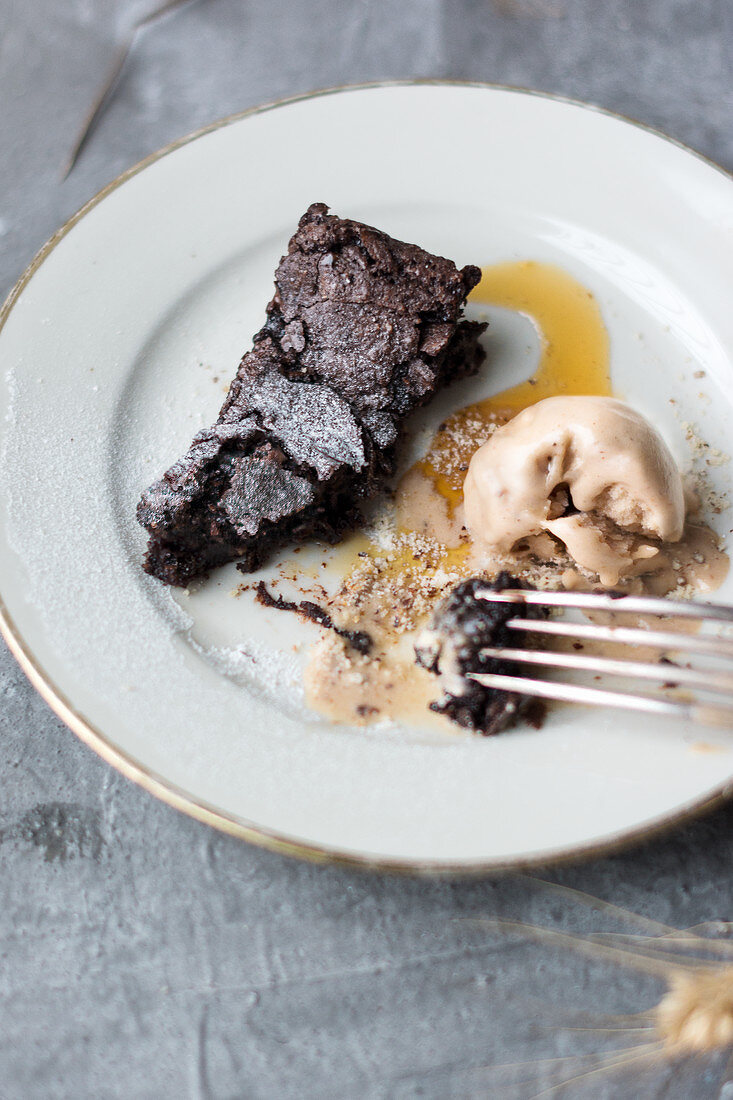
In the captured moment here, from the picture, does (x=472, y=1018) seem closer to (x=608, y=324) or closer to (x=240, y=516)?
(x=240, y=516)

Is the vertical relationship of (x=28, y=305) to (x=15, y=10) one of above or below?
below

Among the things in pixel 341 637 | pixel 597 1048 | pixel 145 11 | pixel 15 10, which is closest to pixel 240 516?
pixel 341 637

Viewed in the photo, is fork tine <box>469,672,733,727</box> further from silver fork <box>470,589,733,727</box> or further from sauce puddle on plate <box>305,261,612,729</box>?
sauce puddle on plate <box>305,261,612,729</box>

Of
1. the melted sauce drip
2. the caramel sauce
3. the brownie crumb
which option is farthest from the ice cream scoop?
the brownie crumb

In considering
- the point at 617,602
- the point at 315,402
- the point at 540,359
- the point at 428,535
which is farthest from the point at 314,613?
the point at 540,359

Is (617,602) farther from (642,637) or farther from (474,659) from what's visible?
(474,659)
